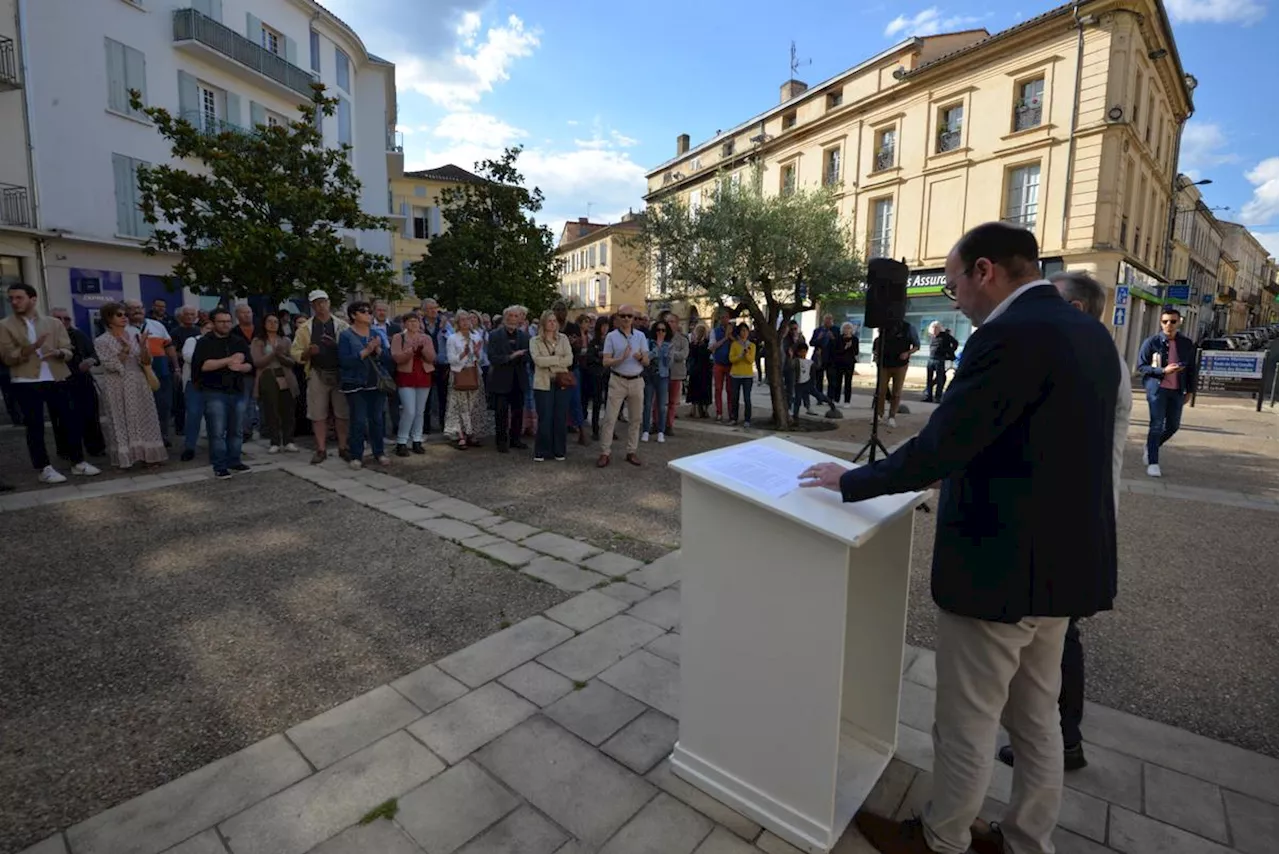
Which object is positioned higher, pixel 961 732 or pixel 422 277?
pixel 422 277

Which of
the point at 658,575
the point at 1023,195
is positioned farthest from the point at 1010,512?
the point at 1023,195

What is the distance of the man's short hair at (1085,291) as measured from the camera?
2645mm

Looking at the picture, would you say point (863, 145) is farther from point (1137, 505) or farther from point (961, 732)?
point (961, 732)

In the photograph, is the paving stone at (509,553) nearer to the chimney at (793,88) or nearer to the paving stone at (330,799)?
the paving stone at (330,799)

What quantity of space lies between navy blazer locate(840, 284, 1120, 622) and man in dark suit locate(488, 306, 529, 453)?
6697 mm

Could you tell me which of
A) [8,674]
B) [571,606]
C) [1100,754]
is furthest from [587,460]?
[1100,754]

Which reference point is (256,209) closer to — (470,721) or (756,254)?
(756,254)

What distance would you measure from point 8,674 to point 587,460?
5.48 metres

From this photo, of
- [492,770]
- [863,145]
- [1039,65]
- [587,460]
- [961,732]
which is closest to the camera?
[961,732]

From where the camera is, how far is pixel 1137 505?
631cm

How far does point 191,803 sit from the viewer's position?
222cm

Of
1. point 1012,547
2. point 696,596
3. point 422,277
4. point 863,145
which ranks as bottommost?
point 696,596

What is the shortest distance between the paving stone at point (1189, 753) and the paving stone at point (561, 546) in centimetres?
305

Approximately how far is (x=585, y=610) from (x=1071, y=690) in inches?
93.1
